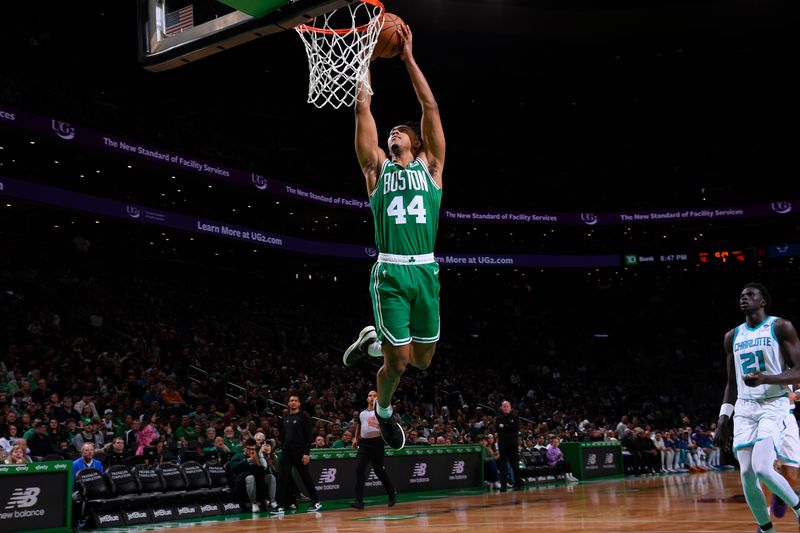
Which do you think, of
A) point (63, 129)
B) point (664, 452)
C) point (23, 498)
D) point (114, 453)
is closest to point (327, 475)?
point (114, 453)

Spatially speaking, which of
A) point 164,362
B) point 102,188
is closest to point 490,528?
point 164,362

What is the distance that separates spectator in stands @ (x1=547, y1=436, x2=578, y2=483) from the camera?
773 inches

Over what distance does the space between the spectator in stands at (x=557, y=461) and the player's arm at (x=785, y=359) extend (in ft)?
44.7

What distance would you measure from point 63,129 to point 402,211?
18897mm

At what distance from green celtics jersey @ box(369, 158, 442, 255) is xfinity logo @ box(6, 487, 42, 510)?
6.82 metres

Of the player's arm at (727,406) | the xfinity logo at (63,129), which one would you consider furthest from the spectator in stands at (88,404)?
the player's arm at (727,406)

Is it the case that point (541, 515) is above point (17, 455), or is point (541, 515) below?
below

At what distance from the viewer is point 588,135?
126 ft

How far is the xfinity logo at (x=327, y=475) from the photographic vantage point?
45.8 ft

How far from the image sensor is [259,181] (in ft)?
90.7

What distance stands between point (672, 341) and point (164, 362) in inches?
935

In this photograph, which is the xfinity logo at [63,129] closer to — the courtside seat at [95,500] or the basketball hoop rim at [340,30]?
the courtside seat at [95,500]

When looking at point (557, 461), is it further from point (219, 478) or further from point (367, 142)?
point (367, 142)

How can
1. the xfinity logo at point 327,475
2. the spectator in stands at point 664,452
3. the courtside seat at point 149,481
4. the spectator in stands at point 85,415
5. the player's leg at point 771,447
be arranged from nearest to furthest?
the player's leg at point 771,447 → the courtside seat at point 149,481 → the xfinity logo at point 327,475 → the spectator in stands at point 85,415 → the spectator in stands at point 664,452
